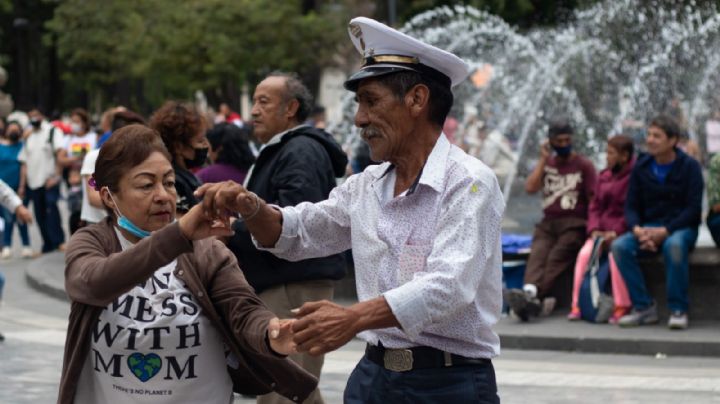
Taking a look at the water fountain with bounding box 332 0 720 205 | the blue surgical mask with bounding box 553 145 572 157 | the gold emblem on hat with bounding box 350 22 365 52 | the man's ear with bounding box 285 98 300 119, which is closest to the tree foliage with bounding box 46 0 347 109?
the water fountain with bounding box 332 0 720 205

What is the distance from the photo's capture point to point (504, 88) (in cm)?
2542

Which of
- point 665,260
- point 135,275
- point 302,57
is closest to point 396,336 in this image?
point 135,275

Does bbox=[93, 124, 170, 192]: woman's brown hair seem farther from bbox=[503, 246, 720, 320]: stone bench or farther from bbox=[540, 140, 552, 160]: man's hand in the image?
bbox=[540, 140, 552, 160]: man's hand

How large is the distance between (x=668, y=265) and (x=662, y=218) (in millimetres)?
422

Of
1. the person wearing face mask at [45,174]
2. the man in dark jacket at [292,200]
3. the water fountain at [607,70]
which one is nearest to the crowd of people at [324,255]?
the man in dark jacket at [292,200]

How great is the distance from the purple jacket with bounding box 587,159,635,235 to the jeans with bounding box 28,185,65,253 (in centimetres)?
966

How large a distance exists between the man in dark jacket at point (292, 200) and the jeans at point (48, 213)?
12950mm

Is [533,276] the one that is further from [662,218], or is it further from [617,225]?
A: [662,218]

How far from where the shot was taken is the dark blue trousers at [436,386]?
4066 millimetres

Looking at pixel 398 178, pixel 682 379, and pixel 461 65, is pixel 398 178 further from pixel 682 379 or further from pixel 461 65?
pixel 682 379

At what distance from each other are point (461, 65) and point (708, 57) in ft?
53.6

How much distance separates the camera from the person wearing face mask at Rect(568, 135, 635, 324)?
38.3 ft

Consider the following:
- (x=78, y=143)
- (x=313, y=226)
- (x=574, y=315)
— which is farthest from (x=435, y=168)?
(x=78, y=143)

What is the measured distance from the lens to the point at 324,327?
3771 millimetres
